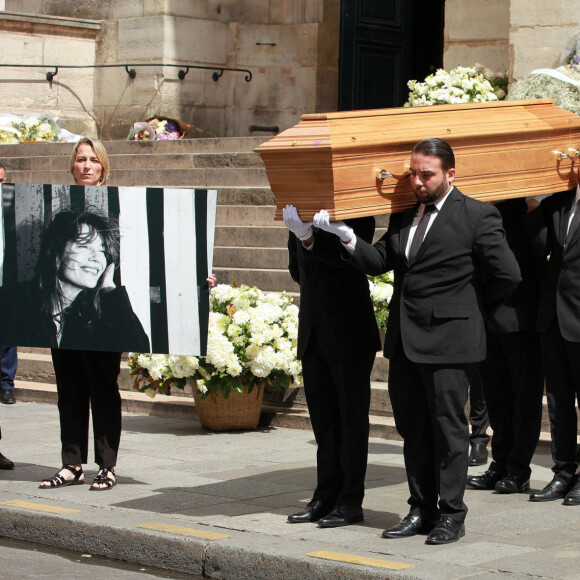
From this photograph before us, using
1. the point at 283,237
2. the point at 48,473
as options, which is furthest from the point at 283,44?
the point at 48,473

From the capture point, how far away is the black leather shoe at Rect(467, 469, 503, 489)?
7.20m

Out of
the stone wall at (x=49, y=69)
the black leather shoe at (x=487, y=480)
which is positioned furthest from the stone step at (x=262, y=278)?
the stone wall at (x=49, y=69)

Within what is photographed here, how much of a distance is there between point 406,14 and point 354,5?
3.41 feet

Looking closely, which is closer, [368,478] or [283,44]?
[368,478]

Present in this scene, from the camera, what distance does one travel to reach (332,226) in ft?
18.9

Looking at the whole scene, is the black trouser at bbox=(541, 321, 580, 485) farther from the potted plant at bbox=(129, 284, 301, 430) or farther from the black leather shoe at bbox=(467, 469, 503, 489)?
the potted plant at bbox=(129, 284, 301, 430)

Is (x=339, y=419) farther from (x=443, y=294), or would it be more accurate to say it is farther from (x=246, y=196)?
(x=246, y=196)

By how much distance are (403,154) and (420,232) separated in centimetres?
42

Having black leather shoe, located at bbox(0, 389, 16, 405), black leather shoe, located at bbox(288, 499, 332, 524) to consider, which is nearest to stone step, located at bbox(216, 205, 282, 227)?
black leather shoe, located at bbox(0, 389, 16, 405)

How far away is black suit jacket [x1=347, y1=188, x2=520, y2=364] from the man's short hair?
18 centimetres

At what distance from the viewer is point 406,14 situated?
1723cm

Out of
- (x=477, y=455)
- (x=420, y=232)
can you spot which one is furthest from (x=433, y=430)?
(x=477, y=455)

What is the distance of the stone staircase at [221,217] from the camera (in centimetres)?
974

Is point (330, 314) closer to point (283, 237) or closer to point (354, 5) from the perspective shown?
point (283, 237)
